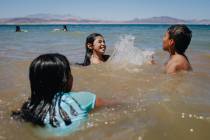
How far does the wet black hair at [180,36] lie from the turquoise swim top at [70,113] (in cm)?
294

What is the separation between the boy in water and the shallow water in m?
0.15

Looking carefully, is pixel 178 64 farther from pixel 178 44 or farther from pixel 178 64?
pixel 178 44

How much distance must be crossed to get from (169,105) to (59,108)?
4.58 feet

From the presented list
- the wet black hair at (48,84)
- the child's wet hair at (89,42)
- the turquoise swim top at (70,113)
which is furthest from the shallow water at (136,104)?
the child's wet hair at (89,42)

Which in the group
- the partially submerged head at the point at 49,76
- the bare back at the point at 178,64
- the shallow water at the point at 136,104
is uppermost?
the partially submerged head at the point at 49,76

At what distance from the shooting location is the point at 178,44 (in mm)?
5582

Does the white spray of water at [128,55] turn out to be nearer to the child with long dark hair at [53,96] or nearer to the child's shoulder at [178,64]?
the child's shoulder at [178,64]

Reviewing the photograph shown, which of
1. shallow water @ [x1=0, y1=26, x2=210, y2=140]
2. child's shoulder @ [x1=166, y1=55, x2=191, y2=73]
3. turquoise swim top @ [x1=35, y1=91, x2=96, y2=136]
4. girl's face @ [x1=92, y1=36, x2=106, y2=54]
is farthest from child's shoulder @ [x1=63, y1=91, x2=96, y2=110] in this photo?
girl's face @ [x1=92, y1=36, x2=106, y2=54]

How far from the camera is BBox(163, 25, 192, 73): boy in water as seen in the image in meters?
5.51

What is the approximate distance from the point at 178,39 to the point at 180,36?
64mm

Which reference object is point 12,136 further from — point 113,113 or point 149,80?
point 149,80

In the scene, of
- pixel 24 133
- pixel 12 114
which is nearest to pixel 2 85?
pixel 12 114

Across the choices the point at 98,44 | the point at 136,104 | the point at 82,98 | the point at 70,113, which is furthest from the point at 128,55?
the point at 70,113

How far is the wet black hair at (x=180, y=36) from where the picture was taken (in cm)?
550
